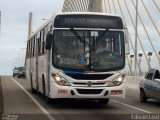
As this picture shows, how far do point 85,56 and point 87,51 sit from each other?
20cm

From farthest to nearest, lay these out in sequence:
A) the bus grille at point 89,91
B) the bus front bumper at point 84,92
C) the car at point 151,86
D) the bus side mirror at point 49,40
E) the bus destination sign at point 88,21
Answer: the car at point 151,86 < the bus destination sign at point 88,21 < the bus side mirror at point 49,40 < the bus grille at point 89,91 < the bus front bumper at point 84,92

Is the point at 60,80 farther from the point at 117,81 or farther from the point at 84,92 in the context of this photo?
the point at 117,81

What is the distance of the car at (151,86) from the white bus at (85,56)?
2766mm

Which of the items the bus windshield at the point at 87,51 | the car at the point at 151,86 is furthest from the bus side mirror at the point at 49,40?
the car at the point at 151,86

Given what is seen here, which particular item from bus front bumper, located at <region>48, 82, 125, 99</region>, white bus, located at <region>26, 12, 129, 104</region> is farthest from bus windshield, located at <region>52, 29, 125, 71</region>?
bus front bumper, located at <region>48, 82, 125, 99</region>

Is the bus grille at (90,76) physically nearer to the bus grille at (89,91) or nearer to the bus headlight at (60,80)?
the bus headlight at (60,80)

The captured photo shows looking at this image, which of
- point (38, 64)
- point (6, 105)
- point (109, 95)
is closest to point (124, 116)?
point (109, 95)

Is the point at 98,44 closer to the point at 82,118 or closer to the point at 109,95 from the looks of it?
the point at 109,95

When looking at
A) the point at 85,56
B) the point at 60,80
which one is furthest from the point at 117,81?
the point at 60,80

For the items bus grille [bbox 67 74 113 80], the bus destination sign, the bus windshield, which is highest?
the bus destination sign

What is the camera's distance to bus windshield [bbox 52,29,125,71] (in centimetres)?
1717

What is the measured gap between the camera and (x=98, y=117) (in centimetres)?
1496

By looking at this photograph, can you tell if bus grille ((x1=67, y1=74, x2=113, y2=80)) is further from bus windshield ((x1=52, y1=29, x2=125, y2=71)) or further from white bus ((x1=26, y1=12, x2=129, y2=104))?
bus windshield ((x1=52, y1=29, x2=125, y2=71))

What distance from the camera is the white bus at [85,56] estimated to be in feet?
56.0
